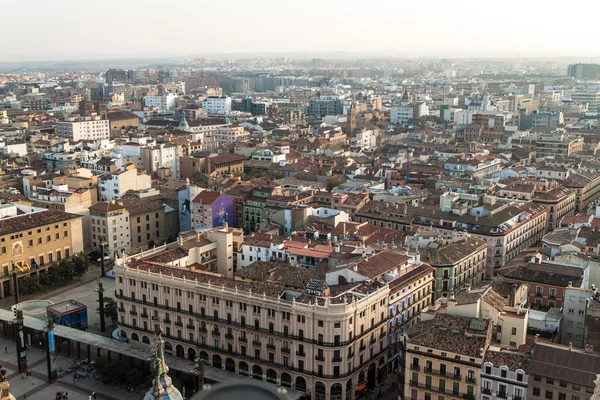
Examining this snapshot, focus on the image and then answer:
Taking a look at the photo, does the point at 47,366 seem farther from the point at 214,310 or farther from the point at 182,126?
the point at 182,126

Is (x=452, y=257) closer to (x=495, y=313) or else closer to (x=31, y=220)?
(x=495, y=313)

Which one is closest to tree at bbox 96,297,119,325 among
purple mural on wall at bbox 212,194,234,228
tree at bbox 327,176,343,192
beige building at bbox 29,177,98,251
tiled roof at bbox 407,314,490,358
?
beige building at bbox 29,177,98,251

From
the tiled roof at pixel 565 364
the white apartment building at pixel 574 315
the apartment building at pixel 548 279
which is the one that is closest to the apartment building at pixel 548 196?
the apartment building at pixel 548 279

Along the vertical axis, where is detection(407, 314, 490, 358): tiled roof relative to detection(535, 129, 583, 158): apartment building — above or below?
below

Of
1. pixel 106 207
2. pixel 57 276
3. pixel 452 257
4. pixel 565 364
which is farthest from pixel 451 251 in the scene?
pixel 106 207

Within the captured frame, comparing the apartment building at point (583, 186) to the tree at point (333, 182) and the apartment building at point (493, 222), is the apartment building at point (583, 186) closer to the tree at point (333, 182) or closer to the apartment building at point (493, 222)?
the apartment building at point (493, 222)

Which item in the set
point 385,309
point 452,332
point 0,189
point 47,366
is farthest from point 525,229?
point 0,189

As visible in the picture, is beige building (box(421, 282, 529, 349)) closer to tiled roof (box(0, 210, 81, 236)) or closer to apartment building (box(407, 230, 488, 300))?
apartment building (box(407, 230, 488, 300))
